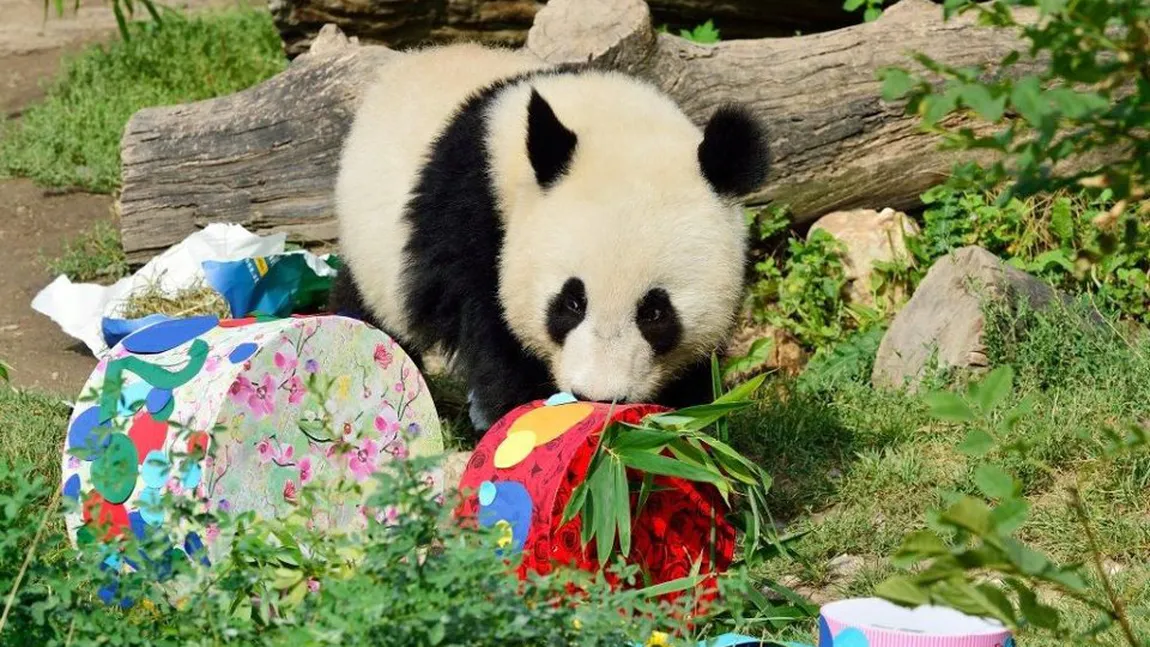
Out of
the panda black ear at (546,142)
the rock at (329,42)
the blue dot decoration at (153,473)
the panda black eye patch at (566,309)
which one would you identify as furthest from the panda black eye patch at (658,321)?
the rock at (329,42)

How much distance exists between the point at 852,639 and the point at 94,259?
4.38 m

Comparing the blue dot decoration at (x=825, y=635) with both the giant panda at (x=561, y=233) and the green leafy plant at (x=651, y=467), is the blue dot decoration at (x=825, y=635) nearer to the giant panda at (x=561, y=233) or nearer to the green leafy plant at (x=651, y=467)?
the green leafy plant at (x=651, y=467)

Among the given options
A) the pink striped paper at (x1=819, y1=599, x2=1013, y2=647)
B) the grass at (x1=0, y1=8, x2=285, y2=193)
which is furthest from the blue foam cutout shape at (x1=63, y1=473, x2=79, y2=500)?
the grass at (x1=0, y1=8, x2=285, y2=193)

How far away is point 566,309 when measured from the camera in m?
3.44

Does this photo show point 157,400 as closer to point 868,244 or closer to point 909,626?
point 909,626

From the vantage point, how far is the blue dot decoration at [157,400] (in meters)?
3.24

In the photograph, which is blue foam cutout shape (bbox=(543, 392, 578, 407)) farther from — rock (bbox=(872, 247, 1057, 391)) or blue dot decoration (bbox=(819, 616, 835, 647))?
rock (bbox=(872, 247, 1057, 391))

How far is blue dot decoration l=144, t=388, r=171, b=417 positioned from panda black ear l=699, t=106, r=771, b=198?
4.66 feet

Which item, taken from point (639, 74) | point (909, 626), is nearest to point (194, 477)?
point (909, 626)

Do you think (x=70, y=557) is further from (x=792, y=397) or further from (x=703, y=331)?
(x=792, y=397)

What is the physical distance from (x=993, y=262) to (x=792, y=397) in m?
0.83

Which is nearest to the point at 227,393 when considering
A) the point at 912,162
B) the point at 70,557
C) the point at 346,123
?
the point at 70,557

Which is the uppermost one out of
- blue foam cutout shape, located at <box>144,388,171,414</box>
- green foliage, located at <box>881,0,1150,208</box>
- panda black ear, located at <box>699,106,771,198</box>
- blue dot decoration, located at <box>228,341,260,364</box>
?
green foliage, located at <box>881,0,1150,208</box>

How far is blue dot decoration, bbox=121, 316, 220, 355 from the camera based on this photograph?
11.3 feet
